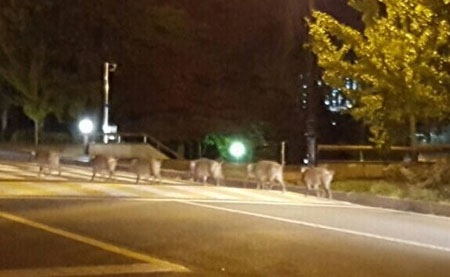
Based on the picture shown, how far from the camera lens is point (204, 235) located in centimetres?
1510

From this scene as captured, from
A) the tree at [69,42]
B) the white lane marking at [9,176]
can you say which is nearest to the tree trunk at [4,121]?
the tree at [69,42]

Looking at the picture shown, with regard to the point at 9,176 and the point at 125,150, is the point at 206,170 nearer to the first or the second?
the point at 9,176

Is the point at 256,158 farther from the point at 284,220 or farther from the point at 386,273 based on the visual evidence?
the point at 386,273

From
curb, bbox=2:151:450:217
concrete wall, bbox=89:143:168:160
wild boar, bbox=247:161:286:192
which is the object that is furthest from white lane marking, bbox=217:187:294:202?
concrete wall, bbox=89:143:168:160

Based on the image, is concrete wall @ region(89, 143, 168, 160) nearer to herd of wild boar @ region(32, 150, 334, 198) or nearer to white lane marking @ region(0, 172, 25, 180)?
herd of wild boar @ region(32, 150, 334, 198)

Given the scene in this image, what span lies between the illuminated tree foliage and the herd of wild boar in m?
2.37

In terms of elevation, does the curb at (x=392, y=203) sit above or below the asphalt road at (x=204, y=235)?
above

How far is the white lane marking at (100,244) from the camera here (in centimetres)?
1243

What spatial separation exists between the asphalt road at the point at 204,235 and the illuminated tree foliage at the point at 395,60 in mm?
3747

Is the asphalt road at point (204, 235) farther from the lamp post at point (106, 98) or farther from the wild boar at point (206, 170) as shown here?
the lamp post at point (106, 98)

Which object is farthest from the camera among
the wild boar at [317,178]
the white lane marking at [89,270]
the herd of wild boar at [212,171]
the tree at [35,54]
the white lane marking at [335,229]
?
the tree at [35,54]

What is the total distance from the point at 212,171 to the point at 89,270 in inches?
516

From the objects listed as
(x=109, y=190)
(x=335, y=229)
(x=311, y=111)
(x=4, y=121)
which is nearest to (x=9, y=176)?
(x=109, y=190)

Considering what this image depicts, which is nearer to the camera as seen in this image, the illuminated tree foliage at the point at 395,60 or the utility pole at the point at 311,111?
the illuminated tree foliage at the point at 395,60
